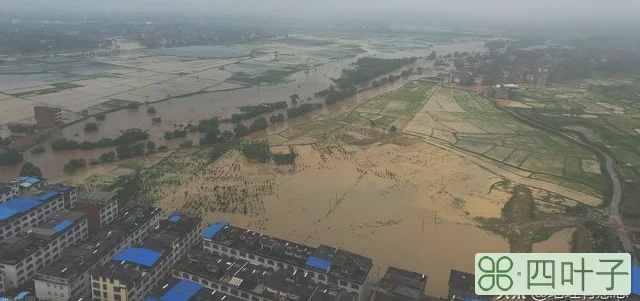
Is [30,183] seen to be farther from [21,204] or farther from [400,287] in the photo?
[400,287]

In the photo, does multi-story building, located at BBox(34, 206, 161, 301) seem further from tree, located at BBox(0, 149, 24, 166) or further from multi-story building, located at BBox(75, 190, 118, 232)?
tree, located at BBox(0, 149, 24, 166)

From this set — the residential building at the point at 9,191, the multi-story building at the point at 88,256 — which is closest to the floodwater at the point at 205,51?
the residential building at the point at 9,191

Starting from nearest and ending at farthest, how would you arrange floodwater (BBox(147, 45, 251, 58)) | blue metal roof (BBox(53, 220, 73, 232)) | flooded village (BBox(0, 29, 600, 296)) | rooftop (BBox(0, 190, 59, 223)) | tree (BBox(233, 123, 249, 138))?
blue metal roof (BBox(53, 220, 73, 232)) → rooftop (BBox(0, 190, 59, 223)) → flooded village (BBox(0, 29, 600, 296)) → tree (BBox(233, 123, 249, 138)) → floodwater (BBox(147, 45, 251, 58))

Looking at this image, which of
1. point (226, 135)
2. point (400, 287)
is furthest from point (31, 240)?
point (226, 135)

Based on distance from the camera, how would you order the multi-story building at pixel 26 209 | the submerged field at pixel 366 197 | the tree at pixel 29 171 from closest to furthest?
the multi-story building at pixel 26 209
the submerged field at pixel 366 197
the tree at pixel 29 171

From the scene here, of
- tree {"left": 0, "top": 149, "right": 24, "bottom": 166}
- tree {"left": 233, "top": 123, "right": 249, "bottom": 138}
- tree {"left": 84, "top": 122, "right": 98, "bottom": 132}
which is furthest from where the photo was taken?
tree {"left": 84, "top": 122, "right": 98, "bottom": 132}

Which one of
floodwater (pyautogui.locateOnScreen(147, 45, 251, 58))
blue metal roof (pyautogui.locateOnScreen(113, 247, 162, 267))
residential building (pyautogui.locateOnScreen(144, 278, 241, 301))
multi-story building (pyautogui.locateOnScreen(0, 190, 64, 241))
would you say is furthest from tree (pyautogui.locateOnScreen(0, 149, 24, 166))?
floodwater (pyautogui.locateOnScreen(147, 45, 251, 58))

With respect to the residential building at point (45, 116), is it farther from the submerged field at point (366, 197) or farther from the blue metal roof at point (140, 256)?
the blue metal roof at point (140, 256)
